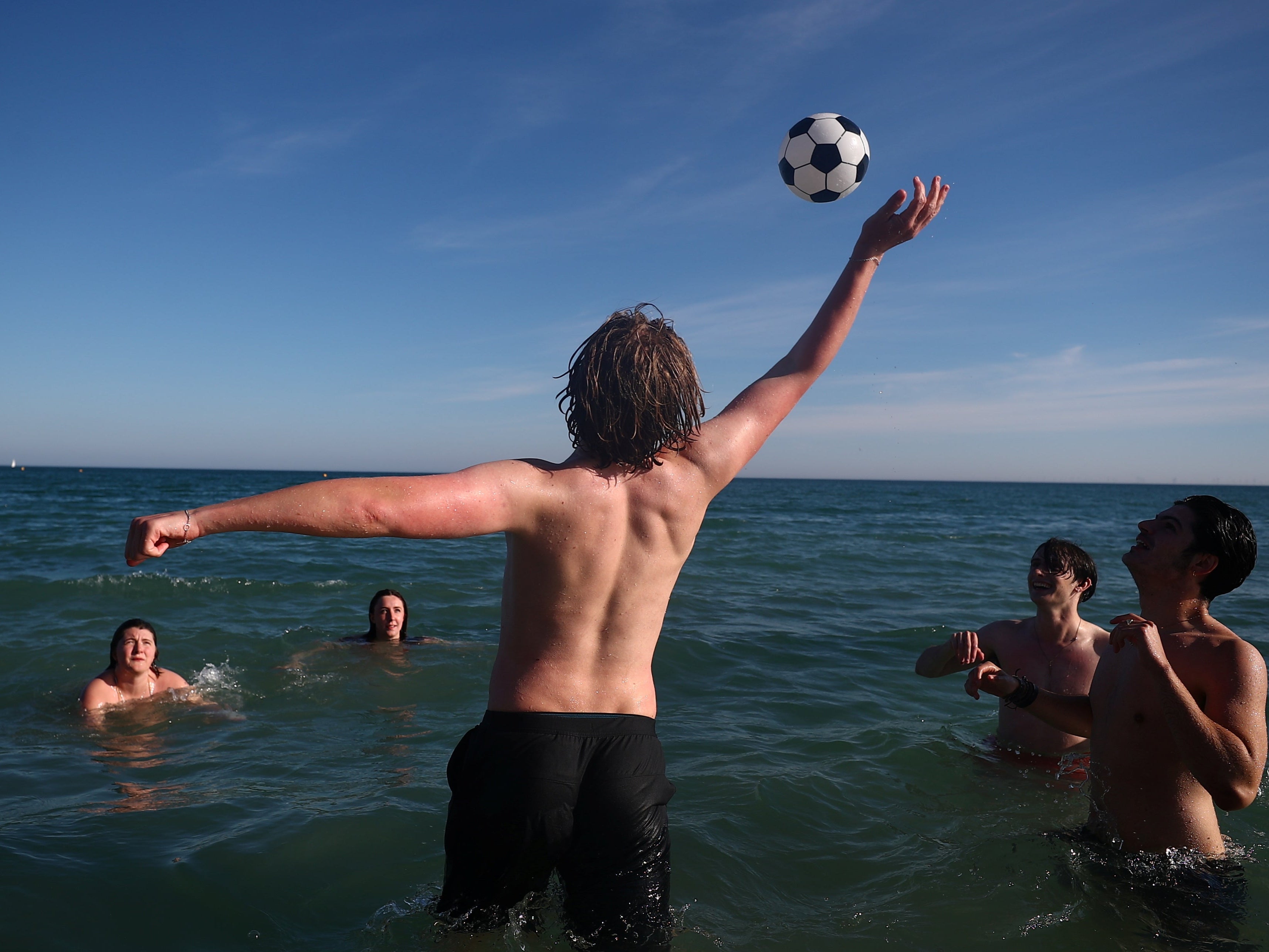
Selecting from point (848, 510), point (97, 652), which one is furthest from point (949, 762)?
point (848, 510)

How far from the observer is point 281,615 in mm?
10898

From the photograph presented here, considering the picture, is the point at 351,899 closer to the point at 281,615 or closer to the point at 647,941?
the point at 647,941

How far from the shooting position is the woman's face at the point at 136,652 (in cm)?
667

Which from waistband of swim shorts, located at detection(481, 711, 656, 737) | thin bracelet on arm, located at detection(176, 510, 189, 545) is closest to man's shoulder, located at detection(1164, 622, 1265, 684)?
waistband of swim shorts, located at detection(481, 711, 656, 737)

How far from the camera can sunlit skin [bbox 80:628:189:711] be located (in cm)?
662

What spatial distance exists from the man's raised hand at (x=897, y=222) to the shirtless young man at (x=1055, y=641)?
276 centimetres

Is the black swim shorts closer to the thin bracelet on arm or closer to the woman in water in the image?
the thin bracelet on arm

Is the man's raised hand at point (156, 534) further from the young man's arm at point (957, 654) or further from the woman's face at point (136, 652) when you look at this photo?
the woman's face at point (136, 652)

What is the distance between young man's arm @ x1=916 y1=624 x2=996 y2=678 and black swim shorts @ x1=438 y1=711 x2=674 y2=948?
1.68m

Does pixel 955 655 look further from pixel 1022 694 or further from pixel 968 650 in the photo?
pixel 1022 694

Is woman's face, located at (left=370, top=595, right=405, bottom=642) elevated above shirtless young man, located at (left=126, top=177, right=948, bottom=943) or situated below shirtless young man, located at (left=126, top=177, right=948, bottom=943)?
below

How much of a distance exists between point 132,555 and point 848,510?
143ft

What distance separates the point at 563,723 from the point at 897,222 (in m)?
1.97

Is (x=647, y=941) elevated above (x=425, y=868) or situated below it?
above
